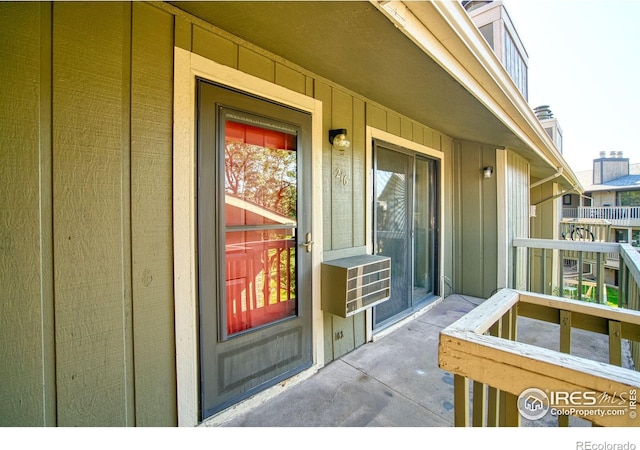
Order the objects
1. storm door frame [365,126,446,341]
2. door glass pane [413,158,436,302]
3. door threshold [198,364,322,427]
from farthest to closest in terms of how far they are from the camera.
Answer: door glass pane [413,158,436,302] → storm door frame [365,126,446,341] → door threshold [198,364,322,427]

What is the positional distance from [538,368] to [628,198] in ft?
77.2

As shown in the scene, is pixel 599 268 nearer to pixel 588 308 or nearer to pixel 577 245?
pixel 577 245

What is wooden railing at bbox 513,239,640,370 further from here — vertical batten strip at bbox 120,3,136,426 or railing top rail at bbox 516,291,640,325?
vertical batten strip at bbox 120,3,136,426

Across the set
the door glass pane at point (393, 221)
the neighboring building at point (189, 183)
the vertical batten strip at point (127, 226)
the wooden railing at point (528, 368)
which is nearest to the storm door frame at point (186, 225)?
the neighboring building at point (189, 183)

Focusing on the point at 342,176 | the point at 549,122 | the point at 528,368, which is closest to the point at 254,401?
the point at 528,368

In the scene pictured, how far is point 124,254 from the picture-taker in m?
1.36

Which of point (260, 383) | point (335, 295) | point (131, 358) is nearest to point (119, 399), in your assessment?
point (131, 358)

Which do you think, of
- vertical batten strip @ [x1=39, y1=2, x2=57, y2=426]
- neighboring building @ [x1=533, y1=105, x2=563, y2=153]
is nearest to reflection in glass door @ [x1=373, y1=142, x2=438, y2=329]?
vertical batten strip @ [x1=39, y1=2, x2=57, y2=426]

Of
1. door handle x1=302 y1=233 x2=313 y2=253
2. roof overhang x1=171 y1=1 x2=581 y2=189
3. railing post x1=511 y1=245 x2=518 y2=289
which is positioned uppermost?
roof overhang x1=171 y1=1 x2=581 y2=189

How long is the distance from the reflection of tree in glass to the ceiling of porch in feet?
2.18

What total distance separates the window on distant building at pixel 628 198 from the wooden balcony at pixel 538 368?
74.3 feet

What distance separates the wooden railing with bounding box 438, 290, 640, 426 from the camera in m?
0.69

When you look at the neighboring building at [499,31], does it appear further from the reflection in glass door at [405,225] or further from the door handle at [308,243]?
the door handle at [308,243]

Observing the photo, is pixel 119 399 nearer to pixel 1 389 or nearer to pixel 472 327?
pixel 1 389
